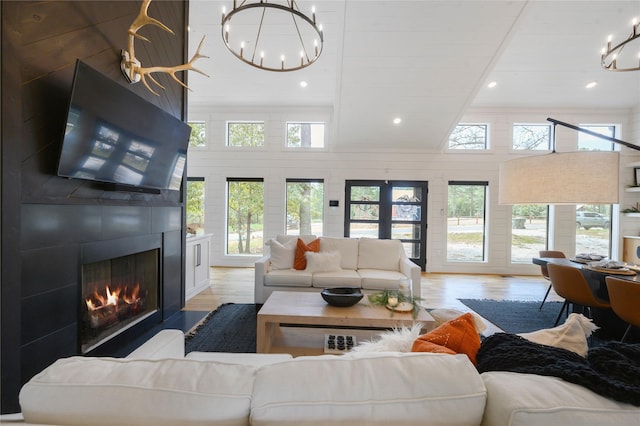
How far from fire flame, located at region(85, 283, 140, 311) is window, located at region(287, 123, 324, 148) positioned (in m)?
4.11

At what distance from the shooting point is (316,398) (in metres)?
0.71

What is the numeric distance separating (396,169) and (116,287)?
507cm

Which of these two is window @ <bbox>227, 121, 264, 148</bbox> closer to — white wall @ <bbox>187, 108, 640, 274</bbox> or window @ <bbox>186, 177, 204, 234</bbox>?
→ white wall @ <bbox>187, 108, 640, 274</bbox>

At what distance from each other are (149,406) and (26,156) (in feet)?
5.90

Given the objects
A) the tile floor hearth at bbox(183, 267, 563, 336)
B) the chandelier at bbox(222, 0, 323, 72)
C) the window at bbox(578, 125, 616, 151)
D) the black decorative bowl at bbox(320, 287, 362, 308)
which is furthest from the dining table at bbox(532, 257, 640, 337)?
the window at bbox(578, 125, 616, 151)

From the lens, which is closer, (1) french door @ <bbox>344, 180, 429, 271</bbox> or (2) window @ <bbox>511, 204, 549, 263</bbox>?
(2) window @ <bbox>511, 204, 549, 263</bbox>

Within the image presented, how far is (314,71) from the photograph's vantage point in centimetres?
467

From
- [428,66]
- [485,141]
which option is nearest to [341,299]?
[428,66]

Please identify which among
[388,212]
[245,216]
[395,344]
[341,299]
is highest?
[388,212]

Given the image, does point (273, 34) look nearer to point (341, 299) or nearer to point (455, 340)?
point (341, 299)

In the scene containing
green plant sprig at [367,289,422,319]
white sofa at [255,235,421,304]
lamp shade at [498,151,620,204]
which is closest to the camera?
lamp shade at [498,151,620,204]

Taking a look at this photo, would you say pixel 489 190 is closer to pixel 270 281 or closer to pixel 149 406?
pixel 270 281

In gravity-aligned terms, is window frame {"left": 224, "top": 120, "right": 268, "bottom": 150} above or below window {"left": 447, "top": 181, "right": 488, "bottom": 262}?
above

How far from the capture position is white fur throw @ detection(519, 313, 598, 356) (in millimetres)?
1100
